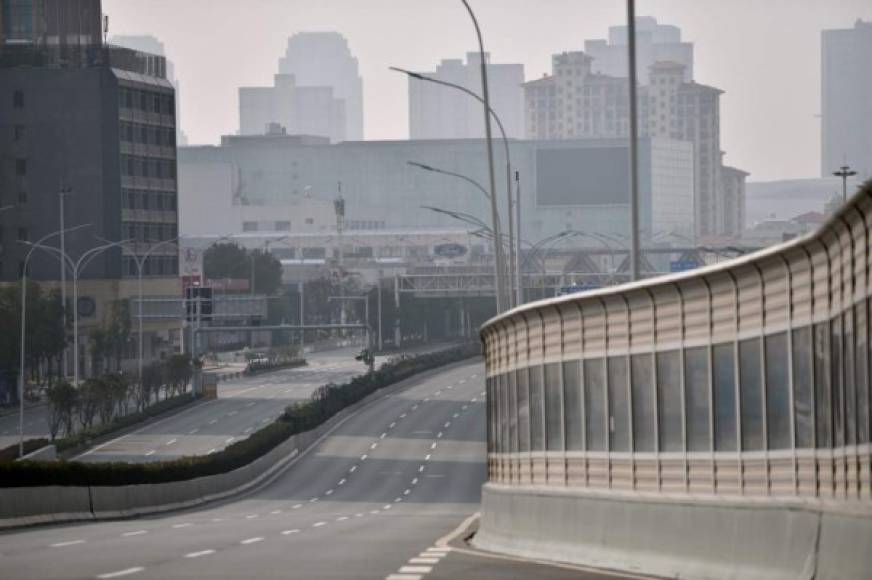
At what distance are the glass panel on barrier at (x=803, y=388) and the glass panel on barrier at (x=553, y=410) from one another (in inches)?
379

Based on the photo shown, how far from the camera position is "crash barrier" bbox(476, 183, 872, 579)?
1998cm

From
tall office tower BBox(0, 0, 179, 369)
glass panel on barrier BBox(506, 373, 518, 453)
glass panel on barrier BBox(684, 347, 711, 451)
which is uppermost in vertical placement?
tall office tower BBox(0, 0, 179, 369)

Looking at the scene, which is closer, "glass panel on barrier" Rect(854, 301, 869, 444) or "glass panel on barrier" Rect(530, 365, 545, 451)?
"glass panel on barrier" Rect(854, 301, 869, 444)

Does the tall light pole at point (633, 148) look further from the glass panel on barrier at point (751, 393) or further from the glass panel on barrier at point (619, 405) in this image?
the glass panel on barrier at point (751, 393)

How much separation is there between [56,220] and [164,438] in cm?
7530

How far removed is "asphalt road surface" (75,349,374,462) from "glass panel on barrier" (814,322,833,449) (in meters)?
79.0

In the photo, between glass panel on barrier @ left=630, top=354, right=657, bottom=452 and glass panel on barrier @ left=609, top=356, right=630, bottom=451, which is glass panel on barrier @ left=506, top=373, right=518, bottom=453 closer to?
glass panel on barrier @ left=609, top=356, right=630, bottom=451

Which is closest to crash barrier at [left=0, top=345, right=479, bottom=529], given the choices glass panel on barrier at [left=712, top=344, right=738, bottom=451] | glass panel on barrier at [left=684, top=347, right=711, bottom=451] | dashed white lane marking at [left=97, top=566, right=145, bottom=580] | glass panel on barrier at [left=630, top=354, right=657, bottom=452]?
dashed white lane marking at [left=97, top=566, right=145, bottom=580]

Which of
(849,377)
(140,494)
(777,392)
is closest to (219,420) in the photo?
(140,494)

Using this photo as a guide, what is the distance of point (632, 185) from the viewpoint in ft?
112

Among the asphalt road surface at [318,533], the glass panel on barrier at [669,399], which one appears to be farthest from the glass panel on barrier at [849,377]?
the glass panel on barrier at [669,399]

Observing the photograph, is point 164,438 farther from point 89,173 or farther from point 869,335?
point 869,335

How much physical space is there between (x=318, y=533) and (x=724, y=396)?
17.4 metres

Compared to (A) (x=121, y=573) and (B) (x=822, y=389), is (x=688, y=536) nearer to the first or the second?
(B) (x=822, y=389)
